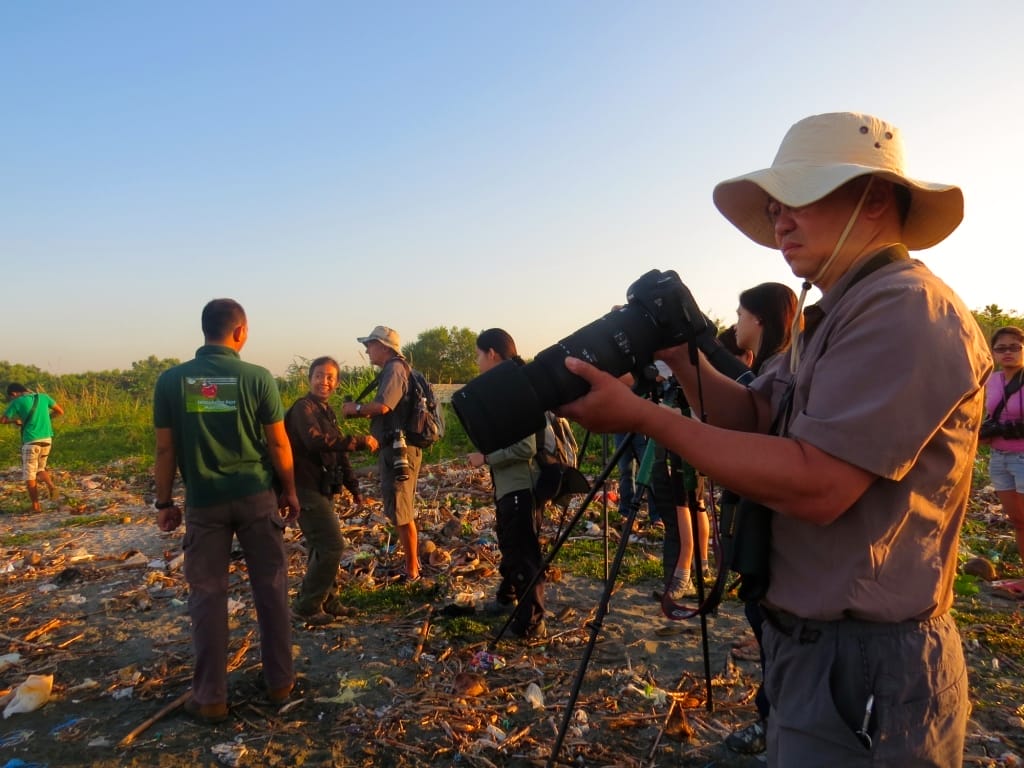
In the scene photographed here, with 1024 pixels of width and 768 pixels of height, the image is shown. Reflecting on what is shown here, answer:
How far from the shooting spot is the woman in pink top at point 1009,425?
5.01 meters

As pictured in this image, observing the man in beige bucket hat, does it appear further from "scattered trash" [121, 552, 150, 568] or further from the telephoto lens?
"scattered trash" [121, 552, 150, 568]

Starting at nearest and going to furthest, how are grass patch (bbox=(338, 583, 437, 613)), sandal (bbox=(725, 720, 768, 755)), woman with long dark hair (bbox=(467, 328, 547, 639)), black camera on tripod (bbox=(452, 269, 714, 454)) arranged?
black camera on tripod (bbox=(452, 269, 714, 454)) → sandal (bbox=(725, 720, 768, 755)) → woman with long dark hair (bbox=(467, 328, 547, 639)) → grass patch (bbox=(338, 583, 437, 613))

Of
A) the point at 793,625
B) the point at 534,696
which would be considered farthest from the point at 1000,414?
the point at 793,625

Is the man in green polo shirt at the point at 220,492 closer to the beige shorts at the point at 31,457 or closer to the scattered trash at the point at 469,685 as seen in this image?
the scattered trash at the point at 469,685

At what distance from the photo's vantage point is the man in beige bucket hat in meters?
1.21

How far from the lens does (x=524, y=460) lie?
4500 mm

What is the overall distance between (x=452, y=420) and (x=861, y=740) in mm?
12761

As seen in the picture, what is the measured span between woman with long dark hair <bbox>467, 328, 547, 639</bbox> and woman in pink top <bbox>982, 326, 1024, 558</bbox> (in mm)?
3759

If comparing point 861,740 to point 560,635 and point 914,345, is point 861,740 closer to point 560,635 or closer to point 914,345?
point 914,345

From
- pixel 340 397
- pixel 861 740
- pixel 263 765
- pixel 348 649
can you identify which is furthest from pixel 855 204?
pixel 340 397

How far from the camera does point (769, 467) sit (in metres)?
1.24

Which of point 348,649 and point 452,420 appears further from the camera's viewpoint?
point 452,420

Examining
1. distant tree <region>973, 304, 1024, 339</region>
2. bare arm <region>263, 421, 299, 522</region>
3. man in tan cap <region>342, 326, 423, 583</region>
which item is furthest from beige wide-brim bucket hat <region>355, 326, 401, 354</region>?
distant tree <region>973, 304, 1024, 339</region>

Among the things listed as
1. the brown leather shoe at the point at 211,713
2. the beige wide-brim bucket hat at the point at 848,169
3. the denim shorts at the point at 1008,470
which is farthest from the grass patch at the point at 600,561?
the beige wide-brim bucket hat at the point at 848,169
